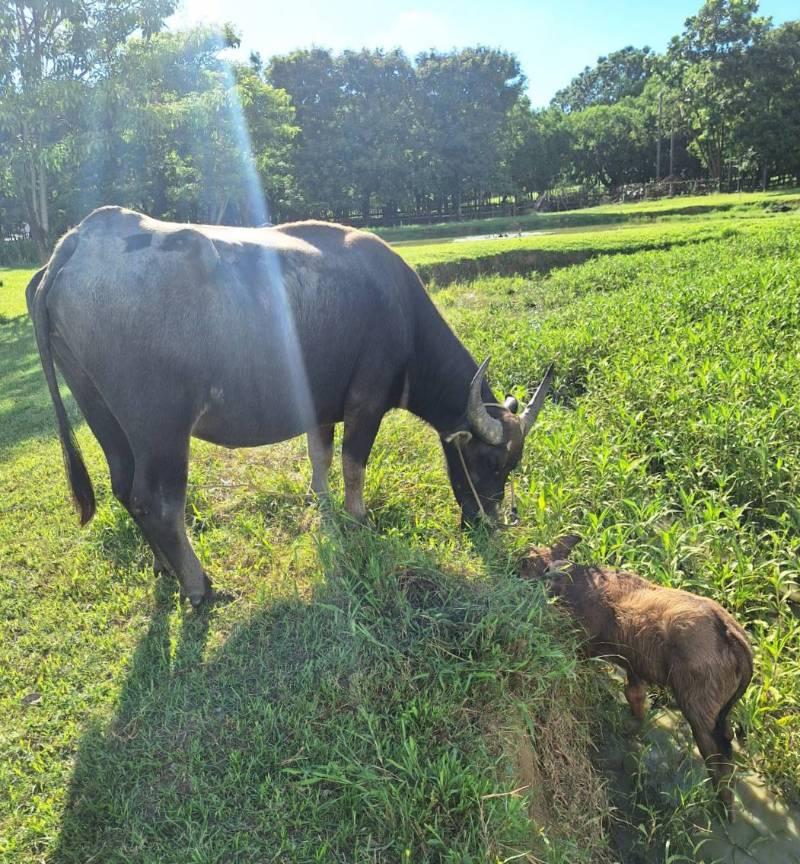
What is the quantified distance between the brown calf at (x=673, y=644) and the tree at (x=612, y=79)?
8524 cm

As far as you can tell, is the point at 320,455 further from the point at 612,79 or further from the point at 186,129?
the point at 612,79

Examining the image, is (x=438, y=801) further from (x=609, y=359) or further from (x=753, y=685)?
(x=609, y=359)

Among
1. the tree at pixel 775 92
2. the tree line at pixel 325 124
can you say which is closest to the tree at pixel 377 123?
the tree line at pixel 325 124

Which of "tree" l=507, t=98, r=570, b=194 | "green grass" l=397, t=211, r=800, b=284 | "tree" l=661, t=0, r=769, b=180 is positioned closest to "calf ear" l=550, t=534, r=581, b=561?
"green grass" l=397, t=211, r=800, b=284

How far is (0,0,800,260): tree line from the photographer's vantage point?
42.4 ft

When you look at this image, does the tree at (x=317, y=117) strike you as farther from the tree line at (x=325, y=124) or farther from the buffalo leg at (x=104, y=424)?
the buffalo leg at (x=104, y=424)

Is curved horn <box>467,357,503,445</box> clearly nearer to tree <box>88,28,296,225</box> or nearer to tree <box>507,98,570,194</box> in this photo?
tree <box>88,28,296,225</box>

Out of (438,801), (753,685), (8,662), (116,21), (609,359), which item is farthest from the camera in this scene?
(116,21)

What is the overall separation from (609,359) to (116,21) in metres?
13.0

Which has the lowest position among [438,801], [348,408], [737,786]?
[737,786]

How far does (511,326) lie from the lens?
8133 millimetres

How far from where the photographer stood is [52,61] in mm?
12836

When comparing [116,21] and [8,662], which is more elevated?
[116,21]

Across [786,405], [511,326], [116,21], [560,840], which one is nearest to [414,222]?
[116,21]
